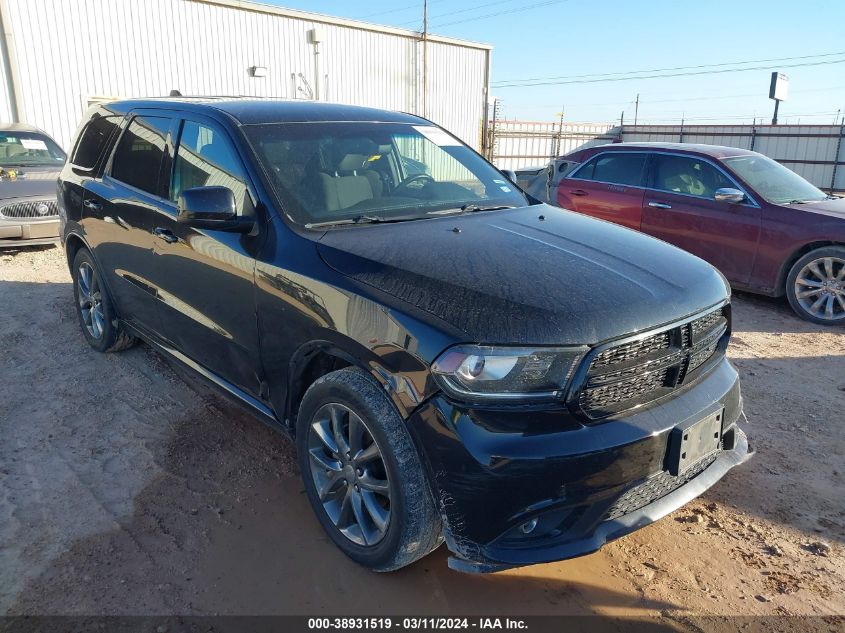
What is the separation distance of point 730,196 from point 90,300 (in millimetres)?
5997

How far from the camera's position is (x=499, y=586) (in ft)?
8.46

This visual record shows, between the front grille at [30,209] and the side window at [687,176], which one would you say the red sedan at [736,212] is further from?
the front grille at [30,209]

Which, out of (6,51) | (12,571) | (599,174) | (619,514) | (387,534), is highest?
(6,51)

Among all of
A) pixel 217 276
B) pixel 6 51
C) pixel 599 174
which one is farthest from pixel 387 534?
pixel 6 51

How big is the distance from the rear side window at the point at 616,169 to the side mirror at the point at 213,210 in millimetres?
5799

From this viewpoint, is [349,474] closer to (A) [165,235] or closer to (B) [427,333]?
(B) [427,333]

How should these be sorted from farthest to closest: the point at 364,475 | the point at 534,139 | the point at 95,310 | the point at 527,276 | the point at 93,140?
the point at 534,139 → the point at 95,310 → the point at 93,140 → the point at 364,475 → the point at 527,276

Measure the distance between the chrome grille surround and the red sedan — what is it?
22.6ft

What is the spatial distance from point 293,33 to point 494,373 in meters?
17.9

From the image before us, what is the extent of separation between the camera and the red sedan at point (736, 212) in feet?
19.9

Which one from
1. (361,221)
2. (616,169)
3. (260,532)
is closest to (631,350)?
(361,221)

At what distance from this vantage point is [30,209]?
8.26 m

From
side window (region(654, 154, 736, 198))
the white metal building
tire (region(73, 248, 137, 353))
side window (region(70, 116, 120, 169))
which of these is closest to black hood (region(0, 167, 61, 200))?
side window (region(70, 116, 120, 169))

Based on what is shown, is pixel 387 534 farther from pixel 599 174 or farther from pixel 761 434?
pixel 599 174
